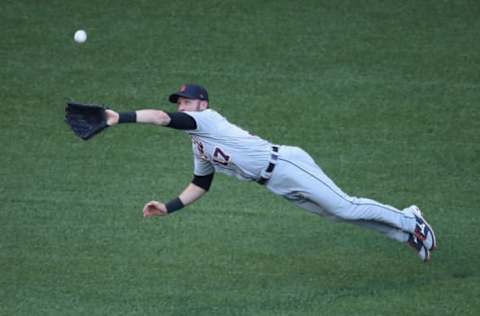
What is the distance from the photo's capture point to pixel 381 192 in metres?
10.3

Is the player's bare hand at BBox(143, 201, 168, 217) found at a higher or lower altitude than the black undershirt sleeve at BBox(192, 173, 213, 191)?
lower

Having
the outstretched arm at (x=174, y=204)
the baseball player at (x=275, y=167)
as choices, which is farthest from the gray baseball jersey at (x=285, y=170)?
the outstretched arm at (x=174, y=204)

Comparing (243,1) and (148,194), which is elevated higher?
(243,1)

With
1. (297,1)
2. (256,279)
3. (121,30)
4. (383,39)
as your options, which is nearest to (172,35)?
(121,30)

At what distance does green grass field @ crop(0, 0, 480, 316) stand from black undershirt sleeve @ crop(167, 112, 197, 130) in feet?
5.02

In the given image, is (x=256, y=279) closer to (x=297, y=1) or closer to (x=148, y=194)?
(x=148, y=194)

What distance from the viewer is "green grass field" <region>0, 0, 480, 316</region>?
28.7 ft

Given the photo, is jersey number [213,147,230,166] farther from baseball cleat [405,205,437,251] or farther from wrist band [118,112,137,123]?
baseball cleat [405,205,437,251]

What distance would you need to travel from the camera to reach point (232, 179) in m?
10.8

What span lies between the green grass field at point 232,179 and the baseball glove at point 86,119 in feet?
5.24

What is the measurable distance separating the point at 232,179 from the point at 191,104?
94.4 inches

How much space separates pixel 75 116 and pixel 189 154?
3.42 m

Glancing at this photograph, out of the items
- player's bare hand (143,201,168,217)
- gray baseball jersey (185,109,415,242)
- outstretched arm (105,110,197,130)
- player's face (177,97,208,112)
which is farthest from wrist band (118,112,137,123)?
player's bare hand (143,201,168,217)

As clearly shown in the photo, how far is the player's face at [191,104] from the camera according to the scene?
27.9 ft
